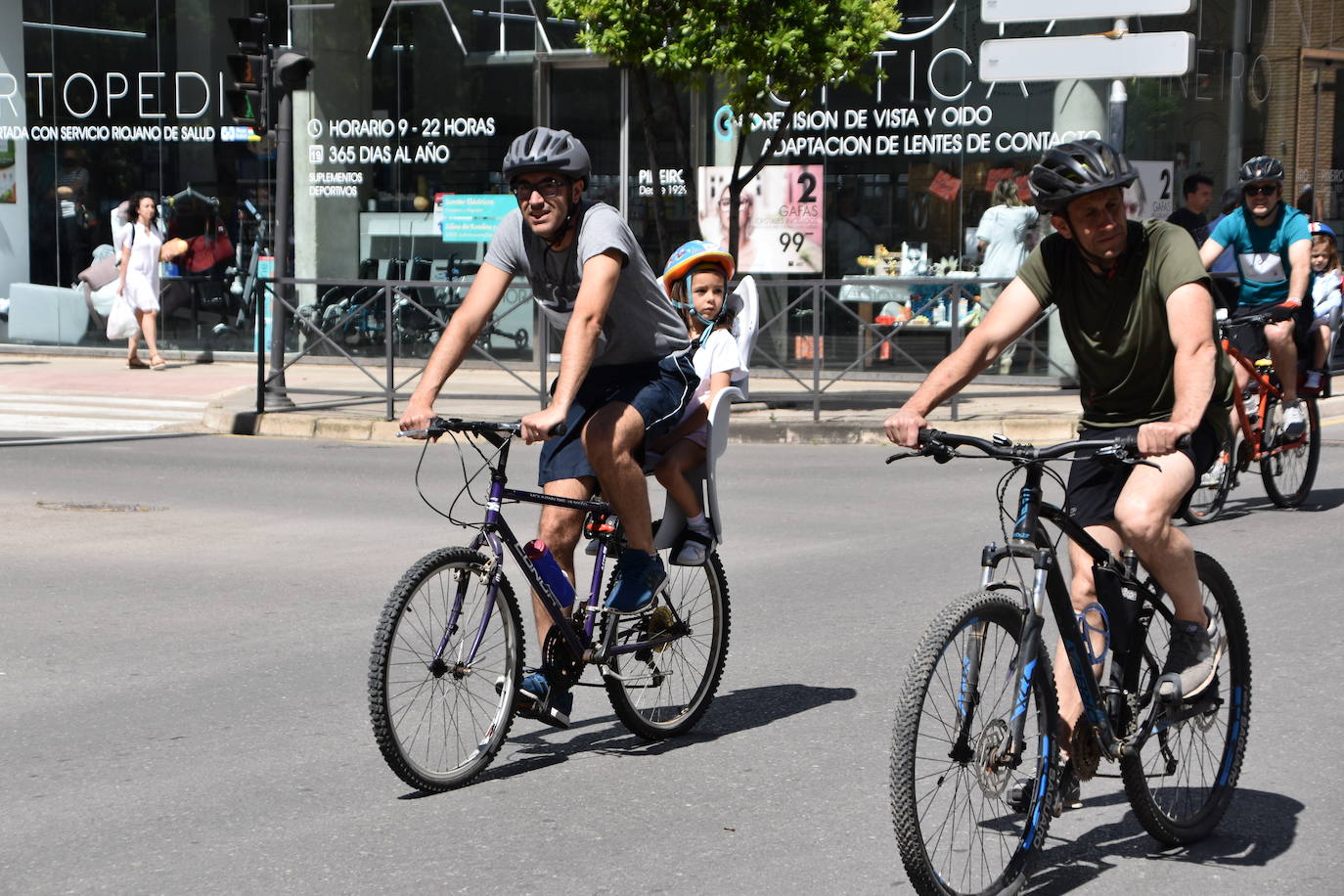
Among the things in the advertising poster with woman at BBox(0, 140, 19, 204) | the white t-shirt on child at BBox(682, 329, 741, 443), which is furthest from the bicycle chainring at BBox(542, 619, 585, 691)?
the advertising poster with woman at BBox(0, 140, 19, 204)

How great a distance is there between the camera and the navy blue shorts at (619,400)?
5273 millimetres

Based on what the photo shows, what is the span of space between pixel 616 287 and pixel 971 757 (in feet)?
6.41

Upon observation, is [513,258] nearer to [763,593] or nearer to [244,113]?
[763,593]

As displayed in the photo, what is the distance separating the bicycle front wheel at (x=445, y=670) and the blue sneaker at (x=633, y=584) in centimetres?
38

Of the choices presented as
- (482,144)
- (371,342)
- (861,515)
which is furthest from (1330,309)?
(482,144)

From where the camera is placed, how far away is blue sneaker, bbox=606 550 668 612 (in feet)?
17.7

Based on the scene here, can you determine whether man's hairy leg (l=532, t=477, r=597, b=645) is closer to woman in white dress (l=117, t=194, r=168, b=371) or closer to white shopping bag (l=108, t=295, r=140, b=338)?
woman in white dress (l=117, t=194, r=168, b=371)

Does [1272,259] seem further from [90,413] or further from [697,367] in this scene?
[90,413]

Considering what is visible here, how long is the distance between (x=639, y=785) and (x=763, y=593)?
284 cm

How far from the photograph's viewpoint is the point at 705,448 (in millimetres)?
5711

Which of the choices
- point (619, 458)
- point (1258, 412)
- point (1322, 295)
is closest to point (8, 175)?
point (1322, 295)

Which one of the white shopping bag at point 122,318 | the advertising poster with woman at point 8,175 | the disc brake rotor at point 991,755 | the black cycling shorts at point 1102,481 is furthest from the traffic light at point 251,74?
the disc brake rotor at point 991,755

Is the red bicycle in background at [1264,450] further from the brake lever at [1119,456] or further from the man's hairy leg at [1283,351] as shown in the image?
the brake lever at [1119,456]

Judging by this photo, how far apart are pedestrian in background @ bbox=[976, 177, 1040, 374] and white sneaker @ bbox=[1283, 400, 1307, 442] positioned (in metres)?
7.72
